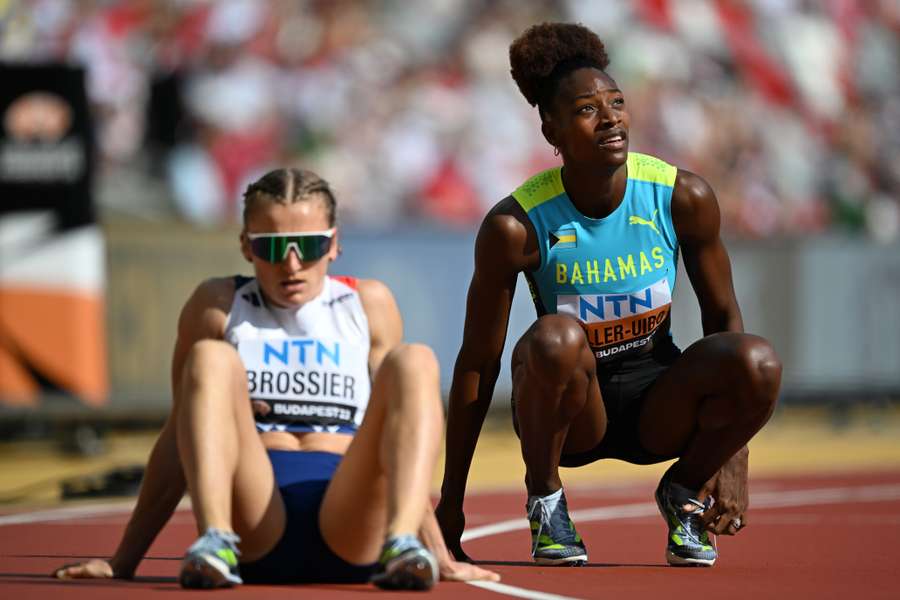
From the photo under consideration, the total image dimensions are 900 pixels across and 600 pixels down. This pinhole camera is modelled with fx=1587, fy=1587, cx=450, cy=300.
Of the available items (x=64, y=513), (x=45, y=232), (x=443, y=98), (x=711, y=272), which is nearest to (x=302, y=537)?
(x=711, y=272)

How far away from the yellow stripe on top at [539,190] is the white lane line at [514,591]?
5.29 ft

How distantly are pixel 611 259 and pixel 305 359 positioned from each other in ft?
5.33

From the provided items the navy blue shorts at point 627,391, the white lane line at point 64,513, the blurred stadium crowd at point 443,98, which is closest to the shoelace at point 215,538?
the navy blue shorts at point 627,391

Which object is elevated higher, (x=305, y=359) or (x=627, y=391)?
(x=305, y=359)

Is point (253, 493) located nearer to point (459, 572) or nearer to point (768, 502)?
point (459, 572)

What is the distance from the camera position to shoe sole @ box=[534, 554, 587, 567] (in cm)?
586

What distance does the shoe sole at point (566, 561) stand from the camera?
19.2 feet

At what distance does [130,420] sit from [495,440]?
3.62 metres

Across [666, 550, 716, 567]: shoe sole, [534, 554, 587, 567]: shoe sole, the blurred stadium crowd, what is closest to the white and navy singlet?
[534, 554, 587, 567]: shoe sole

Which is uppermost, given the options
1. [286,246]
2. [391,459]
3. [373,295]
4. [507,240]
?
[507,240]

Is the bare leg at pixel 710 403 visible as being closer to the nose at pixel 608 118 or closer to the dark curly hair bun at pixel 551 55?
the nose at pixel 608 118

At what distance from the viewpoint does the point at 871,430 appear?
16.2 m

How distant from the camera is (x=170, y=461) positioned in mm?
4922

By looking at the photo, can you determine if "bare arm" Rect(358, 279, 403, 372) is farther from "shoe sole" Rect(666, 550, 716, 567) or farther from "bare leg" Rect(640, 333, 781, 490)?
"shoe sole" Rect(666, 550, 716, 567)
